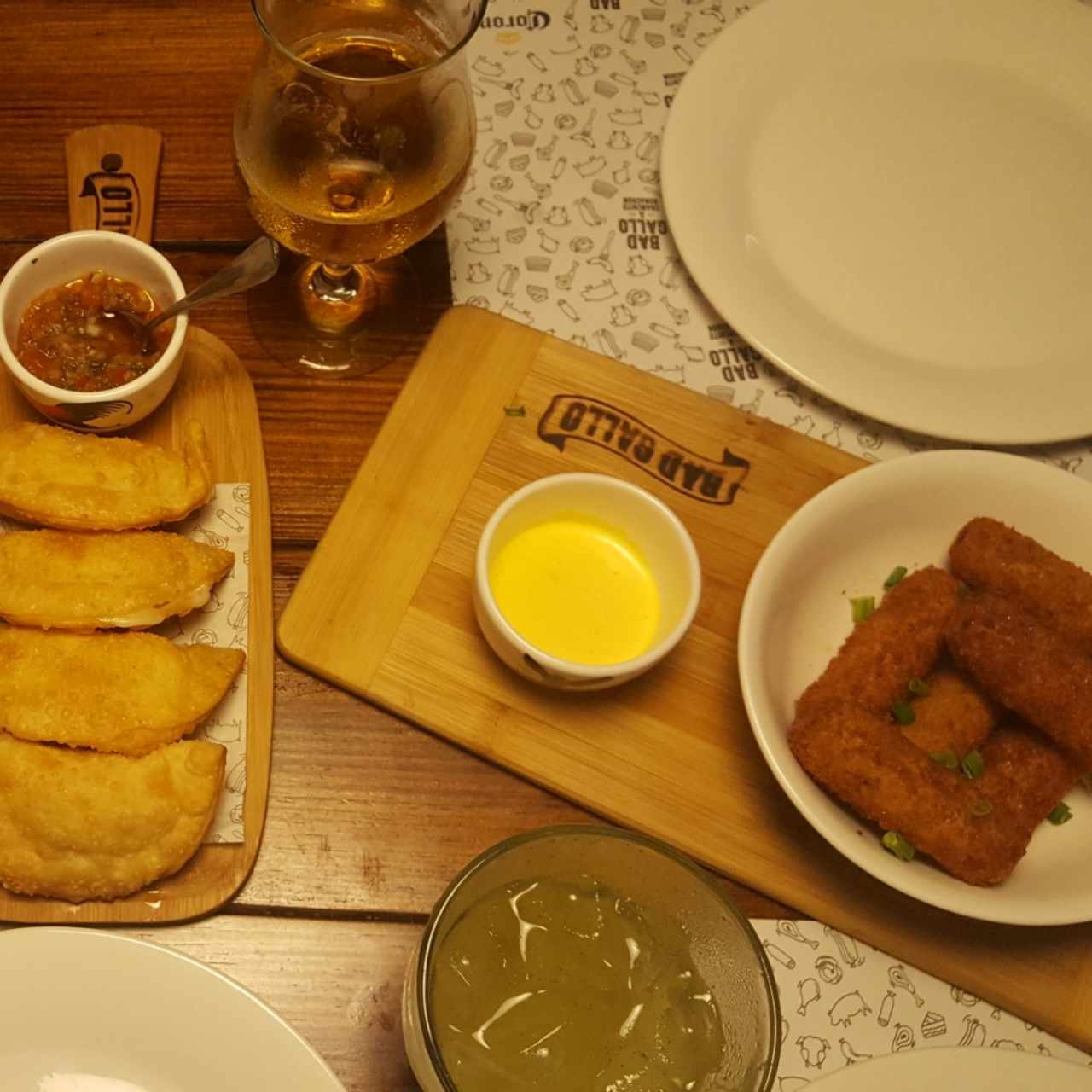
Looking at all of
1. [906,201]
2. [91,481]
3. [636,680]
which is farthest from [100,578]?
[906,201]

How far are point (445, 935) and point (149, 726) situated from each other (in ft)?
1.37

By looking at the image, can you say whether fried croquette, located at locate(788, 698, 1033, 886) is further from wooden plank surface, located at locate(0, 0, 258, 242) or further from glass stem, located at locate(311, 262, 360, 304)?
wooden plank surface, located at locate(0, 0, 258, 242)

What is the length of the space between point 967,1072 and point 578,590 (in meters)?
0.70

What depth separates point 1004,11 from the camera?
182 centimetres

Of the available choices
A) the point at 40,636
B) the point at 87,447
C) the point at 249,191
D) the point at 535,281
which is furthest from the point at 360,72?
the point at 40,636

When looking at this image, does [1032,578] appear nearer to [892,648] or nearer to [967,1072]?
[892,648]

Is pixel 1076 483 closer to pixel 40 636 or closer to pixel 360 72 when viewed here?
pixel 360 72

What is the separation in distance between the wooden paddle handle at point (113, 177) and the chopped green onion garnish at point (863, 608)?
110 centimetres

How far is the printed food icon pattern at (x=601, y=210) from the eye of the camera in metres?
→ 1.60

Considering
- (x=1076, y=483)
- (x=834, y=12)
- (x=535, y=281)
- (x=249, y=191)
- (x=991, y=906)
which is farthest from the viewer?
(x=834, y=12)

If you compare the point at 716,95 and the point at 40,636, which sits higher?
the point at 716,95

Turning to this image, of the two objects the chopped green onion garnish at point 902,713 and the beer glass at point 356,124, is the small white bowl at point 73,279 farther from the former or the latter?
the chopped green onion garnish at point 902,713

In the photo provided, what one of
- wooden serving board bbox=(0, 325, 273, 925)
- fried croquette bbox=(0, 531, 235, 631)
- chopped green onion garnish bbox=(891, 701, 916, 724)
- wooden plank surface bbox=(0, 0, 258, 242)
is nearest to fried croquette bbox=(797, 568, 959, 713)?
chopped green onion garnish bbox=(891, 701, 916, 724)

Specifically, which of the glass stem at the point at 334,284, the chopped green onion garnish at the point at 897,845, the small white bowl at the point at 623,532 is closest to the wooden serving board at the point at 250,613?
the glass stem at the point at 334,284
